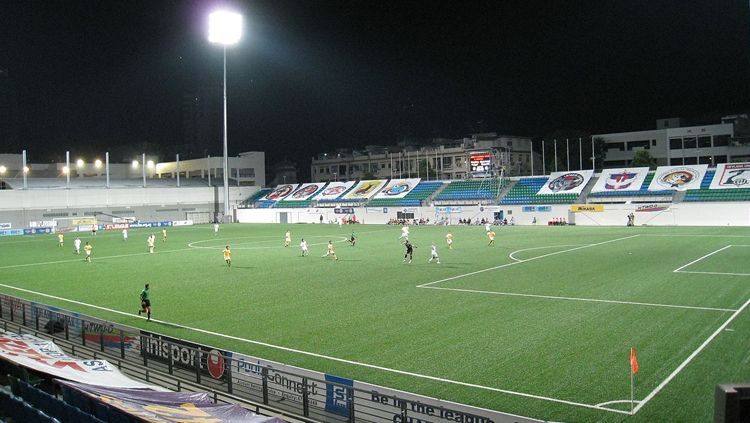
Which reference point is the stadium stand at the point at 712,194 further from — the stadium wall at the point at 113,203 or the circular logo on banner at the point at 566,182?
the stadium wall at the point at 113,203

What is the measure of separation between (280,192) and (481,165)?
3799 centimetres

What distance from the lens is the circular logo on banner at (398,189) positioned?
8138 centimetres

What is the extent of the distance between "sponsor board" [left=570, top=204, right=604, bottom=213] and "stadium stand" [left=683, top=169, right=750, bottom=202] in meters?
8.28

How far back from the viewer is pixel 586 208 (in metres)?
62.2

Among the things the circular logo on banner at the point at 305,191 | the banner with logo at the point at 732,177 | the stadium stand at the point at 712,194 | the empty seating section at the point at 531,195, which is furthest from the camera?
the circular logo on banner at the point at 305,191

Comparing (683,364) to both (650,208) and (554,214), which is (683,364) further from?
(554,214)

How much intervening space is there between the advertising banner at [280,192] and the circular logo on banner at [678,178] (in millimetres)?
54403

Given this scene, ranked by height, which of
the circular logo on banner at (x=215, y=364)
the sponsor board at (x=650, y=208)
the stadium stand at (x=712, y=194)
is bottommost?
the circular logo on banner at (x=215, y=364)

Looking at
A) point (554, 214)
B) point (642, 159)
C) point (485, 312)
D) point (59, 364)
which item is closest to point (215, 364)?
point (59, 364)

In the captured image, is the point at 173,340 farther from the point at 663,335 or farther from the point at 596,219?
the point at 596,219

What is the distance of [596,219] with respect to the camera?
6147 centimetres

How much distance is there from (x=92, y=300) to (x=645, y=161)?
248 ft

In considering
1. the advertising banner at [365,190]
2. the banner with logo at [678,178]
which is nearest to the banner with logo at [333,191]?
the advertising banner at [365,190]

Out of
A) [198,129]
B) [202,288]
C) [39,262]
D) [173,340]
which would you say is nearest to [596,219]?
[202,288]
